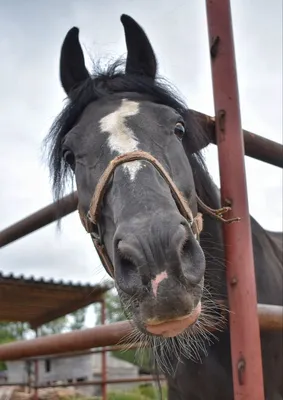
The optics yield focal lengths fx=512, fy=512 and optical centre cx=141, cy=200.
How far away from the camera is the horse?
125 centimetres

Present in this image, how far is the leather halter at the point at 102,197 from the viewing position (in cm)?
151

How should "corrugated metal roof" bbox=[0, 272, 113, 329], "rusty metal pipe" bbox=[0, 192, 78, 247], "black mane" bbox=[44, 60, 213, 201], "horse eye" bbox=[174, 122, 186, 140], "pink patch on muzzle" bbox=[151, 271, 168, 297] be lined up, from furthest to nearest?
"corrugated metal roof" bbox=[0, 272, 113, 329] → "rusty metal pipe" bbox=[0, 192, 78, 247] → "black mane" bbox=[44, 60, 213, 201] → "horse eye" bbox=[174, 122, 186, 140] → "pink patch on muzzle" bbox=[151, 271, 168, 297]

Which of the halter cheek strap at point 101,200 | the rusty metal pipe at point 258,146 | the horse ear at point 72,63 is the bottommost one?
the halter cheek strap at point 101,200

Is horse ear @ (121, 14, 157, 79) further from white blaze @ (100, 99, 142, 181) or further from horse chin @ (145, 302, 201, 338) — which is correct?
horse chin @ (145, 302, 201, 338)

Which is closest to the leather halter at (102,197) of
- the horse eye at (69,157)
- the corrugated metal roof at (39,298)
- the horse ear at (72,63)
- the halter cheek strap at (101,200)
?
the halter cheek strap at (101,200)

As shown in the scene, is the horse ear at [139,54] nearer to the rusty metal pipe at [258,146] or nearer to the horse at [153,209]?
the horse at [153,209]

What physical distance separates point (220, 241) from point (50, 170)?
0.79 m

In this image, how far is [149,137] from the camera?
1688 millimetres

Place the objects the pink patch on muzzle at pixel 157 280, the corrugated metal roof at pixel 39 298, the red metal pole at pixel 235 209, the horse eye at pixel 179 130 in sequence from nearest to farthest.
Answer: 1. the pink patch on muzzle at pixel 157 280
2. the red metal pole at pixel 235 209
3. the horse eye at pixel 179 130
4. the corrugated metal roof at pixel 39 298

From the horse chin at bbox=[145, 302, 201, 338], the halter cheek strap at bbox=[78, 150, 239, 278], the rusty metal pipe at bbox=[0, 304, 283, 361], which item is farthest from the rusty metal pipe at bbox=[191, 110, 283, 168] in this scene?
the horse chin at bbox=[145, 302, 201, 338]

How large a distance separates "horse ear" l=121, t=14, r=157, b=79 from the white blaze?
31 cm

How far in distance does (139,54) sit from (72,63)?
0.95 feet

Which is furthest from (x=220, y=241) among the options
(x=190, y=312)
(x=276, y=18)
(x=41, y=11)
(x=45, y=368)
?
(x=45, y=368)

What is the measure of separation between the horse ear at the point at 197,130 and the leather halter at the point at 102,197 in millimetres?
327
